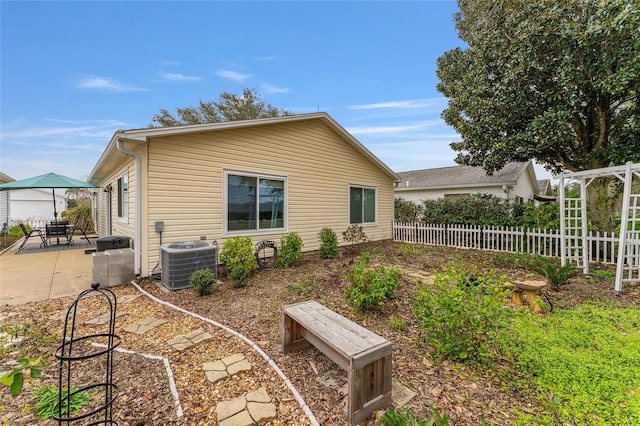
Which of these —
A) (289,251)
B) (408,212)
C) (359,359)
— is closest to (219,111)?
(408,212)

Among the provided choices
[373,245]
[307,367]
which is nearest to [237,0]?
[373,245]

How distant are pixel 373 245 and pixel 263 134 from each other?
555 cm

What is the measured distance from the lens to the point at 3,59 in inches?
321

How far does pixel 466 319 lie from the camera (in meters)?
2.61

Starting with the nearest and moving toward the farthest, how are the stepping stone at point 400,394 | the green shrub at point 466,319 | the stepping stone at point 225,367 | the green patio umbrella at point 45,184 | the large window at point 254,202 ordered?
the stepping stone at point 400,394, the stepping stone at point 225,367, the green shrub at point 466,319, the large window at point 254,202, the green patio umbrella at point 45,184

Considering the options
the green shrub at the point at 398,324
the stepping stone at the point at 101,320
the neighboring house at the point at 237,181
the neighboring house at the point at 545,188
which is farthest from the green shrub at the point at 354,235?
the neighboring house at the point at 545,188

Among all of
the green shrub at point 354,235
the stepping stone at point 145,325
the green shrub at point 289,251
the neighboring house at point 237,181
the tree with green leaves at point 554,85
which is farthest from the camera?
the green shrub at point 354,235

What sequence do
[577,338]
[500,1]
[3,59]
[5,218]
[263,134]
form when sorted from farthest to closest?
[5,218], [3,59], [500,1], [263,134], [577,338]

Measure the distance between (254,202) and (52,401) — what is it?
16.7 feet

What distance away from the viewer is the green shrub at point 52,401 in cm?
199

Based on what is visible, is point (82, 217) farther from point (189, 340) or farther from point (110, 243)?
point (189, 340)

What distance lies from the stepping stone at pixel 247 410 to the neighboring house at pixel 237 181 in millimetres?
4383

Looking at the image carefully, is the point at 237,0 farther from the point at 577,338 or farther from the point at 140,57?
the point at 577,338

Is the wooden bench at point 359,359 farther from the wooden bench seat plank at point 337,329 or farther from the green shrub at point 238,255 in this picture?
the green shrub at point 238,255
